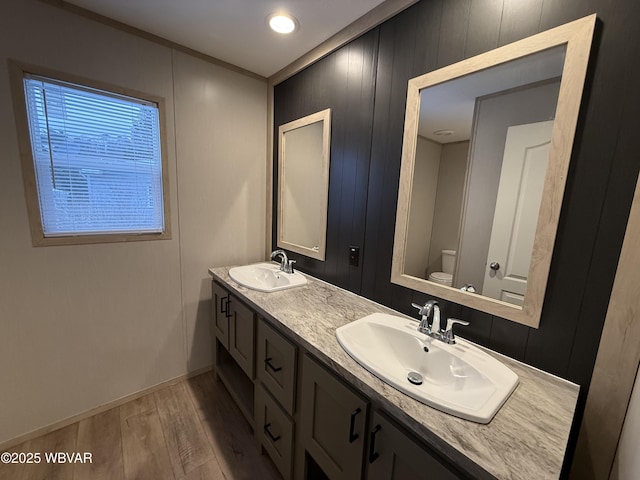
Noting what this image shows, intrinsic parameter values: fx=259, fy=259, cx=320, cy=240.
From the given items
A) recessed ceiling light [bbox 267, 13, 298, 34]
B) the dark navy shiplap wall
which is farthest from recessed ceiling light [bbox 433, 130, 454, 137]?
recessed ceiling light [bbox 267, 13, 298, 34]

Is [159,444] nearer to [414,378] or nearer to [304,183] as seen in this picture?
[414,378]

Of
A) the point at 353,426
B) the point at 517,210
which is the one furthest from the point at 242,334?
the point at 517,210

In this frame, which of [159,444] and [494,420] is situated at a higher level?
[494,420]

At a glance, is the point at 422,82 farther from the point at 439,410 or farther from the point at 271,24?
the point at 439,410

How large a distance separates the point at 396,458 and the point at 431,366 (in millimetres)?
370

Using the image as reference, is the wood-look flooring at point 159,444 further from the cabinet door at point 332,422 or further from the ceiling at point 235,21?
the ceiling at point 235,21

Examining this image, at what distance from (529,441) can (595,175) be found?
2.57 ft

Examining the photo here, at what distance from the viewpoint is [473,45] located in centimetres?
102

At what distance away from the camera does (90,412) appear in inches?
66.3

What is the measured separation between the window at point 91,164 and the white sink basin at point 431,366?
61.2 inches

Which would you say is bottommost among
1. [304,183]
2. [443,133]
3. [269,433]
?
[269,433]

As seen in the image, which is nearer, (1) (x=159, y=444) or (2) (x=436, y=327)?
(2) (x=436, y=327)

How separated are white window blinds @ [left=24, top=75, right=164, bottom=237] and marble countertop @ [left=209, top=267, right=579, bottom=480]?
1.34m

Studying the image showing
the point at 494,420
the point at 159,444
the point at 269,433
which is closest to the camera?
the point at 494,420
